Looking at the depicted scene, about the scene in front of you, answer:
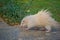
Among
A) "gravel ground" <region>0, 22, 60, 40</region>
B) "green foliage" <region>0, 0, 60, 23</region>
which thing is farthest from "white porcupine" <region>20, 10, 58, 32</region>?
"green foliage" <region>0, 0, 60, 23</region>

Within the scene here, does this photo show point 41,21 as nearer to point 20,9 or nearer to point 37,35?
point 37,35

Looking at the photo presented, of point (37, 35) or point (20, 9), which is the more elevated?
point (20, 9)

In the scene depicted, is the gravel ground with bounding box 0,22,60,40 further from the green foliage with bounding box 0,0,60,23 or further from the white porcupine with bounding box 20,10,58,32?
the green foliage with bounding box 0,0,60,23

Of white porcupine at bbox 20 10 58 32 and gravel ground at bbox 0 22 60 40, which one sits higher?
white porcupine at bbox 20 10 58 32

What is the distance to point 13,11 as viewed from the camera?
488cm

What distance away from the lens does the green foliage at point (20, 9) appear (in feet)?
15.9

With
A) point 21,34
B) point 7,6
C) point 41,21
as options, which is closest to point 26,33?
point 21,34

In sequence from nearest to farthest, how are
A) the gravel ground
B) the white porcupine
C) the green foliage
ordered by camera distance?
the gravel ground < the white porcupine < the green foliage

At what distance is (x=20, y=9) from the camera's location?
5.07m

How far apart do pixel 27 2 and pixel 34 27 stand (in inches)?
87.6

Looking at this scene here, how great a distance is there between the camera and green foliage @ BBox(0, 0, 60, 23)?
4832 mm

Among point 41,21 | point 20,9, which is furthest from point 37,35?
point 20,9

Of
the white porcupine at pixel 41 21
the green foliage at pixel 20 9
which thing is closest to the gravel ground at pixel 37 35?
the white porcupine at pixel 41 21

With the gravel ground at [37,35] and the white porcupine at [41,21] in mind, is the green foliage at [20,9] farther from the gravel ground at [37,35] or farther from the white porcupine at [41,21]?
the gravel ground at [37,35]
